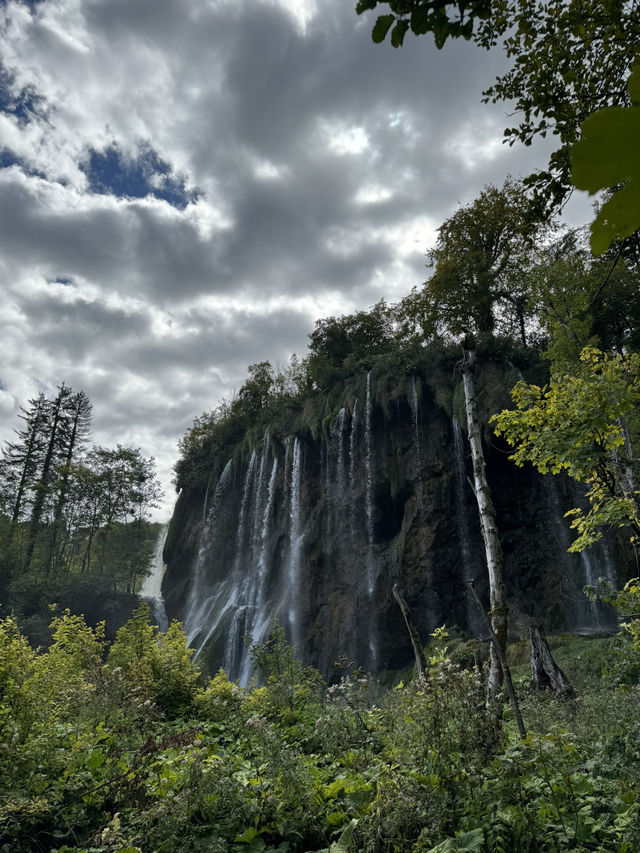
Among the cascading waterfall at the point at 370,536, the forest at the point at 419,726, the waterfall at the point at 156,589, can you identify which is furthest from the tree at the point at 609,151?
the waterfall at the point at 156,589

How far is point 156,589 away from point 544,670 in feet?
106

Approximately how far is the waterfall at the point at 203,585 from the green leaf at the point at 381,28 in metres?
24.1

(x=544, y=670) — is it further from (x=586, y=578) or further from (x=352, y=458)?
(x=352, y=458)

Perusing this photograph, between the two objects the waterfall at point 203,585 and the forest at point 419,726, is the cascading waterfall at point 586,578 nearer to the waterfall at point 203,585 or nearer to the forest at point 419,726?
the forest at point 419,726

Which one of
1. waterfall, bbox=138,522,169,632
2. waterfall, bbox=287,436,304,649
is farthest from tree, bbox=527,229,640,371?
waterfall, bbox=138,522,169,632

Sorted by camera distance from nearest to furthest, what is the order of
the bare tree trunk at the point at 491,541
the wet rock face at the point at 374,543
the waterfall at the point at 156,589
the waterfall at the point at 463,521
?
the bare tree trunk at the point at 491,541
the wet rock face at the point at 374,543
the waterfall at the point at 463,521
the waterfall at the point at 156,589

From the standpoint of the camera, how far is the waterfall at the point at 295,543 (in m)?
20.0

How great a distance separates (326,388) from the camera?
2503 centimetres

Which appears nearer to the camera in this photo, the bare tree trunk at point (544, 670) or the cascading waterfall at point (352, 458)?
the bare tree trunk at point (544, 670)

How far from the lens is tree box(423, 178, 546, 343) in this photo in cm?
1877

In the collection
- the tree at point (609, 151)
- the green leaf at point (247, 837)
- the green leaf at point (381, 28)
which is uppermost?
the green leaf at point (381, 28)

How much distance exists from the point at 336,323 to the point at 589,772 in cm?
2660

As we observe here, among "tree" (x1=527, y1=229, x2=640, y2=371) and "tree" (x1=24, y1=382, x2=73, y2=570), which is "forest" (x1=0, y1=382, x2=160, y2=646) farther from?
Result: "tree" (x1=527, y1=229, x2=640, y2=371)

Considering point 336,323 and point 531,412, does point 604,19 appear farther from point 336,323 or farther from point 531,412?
point 336,323
